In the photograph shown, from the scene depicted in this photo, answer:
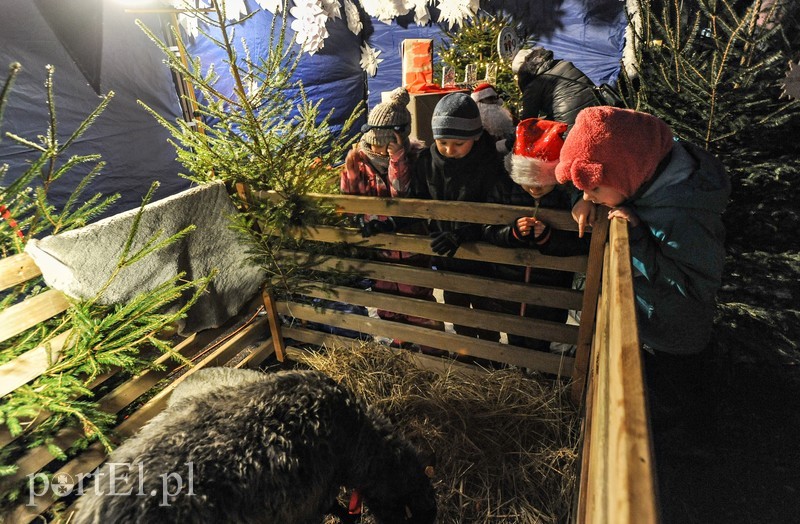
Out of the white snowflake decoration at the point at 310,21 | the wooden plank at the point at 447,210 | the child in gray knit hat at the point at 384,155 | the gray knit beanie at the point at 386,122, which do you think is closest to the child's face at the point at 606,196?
the wooden plank at the point at 447,210

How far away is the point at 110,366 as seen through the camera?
93.4 inches

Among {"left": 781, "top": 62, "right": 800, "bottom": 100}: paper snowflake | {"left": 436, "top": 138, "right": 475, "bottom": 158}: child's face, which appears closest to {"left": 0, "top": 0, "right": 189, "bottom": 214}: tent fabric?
{"left": 436, "top": 138, "right": 475, "bottom": 158}: child's face

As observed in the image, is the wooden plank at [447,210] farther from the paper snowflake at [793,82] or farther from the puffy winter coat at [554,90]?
the puffy winter coat at [554,90]

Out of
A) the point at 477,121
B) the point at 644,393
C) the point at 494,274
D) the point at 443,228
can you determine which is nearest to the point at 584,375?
the point at 494,274

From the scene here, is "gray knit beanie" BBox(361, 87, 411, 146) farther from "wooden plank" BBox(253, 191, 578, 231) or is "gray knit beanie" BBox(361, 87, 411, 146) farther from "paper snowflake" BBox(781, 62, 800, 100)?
"paper snowflake" BBox(781, 62, 800, 100)

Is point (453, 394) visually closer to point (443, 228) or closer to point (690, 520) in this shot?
point (443, 228)

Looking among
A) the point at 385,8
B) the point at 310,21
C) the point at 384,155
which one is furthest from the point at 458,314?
the point at 310,21

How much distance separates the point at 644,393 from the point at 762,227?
2892mm

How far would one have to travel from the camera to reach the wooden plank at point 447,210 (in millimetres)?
2375

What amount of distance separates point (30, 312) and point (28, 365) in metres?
0.25

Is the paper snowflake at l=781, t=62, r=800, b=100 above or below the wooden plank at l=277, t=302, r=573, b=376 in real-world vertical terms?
above

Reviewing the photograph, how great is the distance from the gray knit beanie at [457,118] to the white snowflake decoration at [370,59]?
709 cm

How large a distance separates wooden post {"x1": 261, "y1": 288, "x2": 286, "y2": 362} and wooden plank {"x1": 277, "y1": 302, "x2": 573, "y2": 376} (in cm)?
7

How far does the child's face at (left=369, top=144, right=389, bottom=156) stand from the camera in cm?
306
